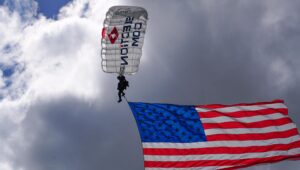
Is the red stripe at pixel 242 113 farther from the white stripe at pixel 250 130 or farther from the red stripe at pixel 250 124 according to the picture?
the white stripe at pixel 250 130

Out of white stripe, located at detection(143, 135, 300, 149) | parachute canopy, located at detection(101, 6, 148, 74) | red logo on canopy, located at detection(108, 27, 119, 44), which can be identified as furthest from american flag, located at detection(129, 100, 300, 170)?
red logo on canopy, located at detection(108, 27, 119, 44)

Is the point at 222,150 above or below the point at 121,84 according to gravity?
below

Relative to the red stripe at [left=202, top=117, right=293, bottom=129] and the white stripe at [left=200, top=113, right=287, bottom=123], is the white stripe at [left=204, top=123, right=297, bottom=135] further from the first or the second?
the white stripe at [left=200, top=113, right=287, bottom=123]

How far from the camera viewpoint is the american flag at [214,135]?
20.9 m

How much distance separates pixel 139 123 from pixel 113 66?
3.57m

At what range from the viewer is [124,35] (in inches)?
938

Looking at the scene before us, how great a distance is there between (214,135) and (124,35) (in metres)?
6.36

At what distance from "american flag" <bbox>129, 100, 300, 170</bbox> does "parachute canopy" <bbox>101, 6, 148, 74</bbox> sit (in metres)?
2.91

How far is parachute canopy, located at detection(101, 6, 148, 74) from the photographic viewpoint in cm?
2353

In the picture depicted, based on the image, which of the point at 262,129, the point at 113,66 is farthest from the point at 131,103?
the point at 262,129

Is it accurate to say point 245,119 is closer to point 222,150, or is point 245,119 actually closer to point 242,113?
point 242,113

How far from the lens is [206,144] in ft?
71.7

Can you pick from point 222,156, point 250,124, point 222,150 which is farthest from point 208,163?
point 250,124

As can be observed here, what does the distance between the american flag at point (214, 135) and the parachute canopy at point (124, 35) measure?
115 inches
